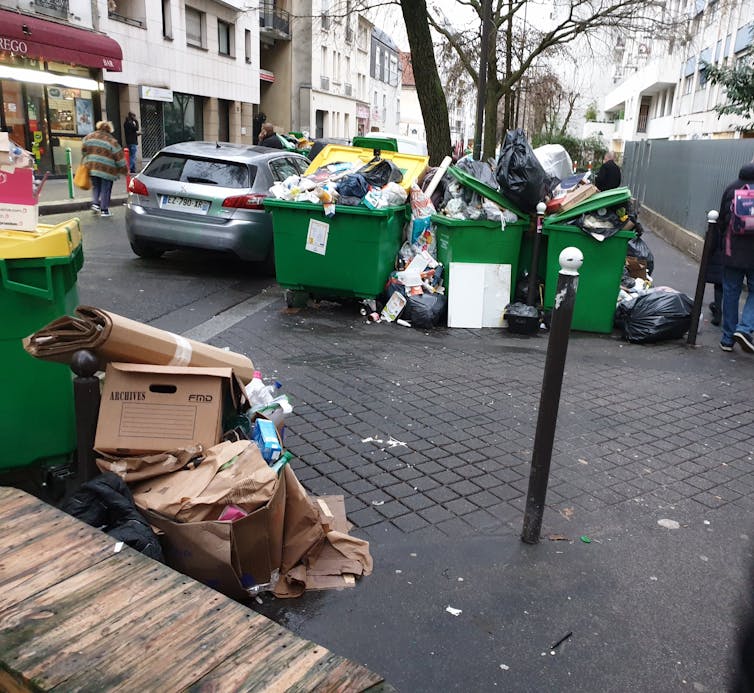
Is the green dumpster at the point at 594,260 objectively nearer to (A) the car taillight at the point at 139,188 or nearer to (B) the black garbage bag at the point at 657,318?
(B) the black garbage bag at the point at 657,318

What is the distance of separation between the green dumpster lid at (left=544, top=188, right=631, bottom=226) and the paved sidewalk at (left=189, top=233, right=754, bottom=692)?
1.35m

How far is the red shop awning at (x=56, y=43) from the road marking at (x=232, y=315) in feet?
43.5

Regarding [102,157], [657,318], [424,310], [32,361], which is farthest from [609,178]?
[32,361]

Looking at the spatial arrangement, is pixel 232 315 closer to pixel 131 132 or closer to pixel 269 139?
pixel 269 139

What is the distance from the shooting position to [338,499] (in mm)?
3707

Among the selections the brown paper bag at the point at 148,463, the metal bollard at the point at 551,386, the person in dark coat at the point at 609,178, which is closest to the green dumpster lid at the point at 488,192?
the metal bollard at the point at 551,386

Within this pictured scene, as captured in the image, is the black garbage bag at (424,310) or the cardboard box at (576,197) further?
the black garbage bag at (424,310)

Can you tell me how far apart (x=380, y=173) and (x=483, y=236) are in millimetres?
1370

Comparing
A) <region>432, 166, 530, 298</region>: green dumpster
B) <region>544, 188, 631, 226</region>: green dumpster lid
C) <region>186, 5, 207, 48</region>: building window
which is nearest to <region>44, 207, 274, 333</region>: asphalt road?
<region>432, 166, 530, 298</region>: green dumpster

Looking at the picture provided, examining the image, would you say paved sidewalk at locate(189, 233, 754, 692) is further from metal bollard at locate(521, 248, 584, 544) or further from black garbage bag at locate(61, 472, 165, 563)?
black garbage bag at locate(61, 472, 165, 563)

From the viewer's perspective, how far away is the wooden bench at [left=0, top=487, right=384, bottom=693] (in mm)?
1757

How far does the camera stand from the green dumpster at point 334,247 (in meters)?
7.14

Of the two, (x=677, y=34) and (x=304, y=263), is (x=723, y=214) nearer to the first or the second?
(x=304, y=263)

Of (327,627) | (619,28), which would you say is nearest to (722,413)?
(327,627)
